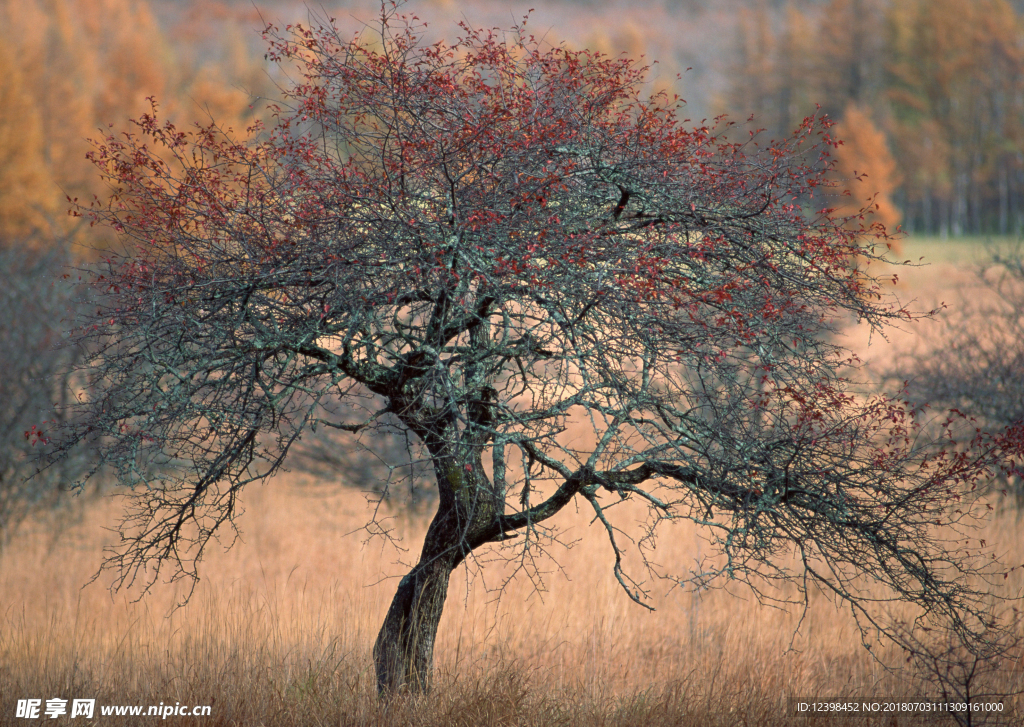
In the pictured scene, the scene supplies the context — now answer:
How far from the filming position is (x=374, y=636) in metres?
7.50

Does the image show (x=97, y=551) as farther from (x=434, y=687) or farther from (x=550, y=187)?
(x=550, y=187)

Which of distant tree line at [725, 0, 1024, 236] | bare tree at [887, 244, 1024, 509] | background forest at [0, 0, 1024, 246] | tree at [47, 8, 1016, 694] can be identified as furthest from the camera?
distant tree line at [725, 0, 1024, 236]

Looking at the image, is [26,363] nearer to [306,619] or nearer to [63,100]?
[306,619]

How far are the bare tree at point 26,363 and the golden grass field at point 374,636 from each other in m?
0.83

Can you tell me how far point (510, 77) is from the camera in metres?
4.30

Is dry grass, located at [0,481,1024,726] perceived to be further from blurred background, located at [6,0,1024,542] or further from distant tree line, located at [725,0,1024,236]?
distant tree line, located at [725,0,1024,236]

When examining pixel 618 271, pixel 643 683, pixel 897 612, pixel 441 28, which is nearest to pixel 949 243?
pixel 897 612

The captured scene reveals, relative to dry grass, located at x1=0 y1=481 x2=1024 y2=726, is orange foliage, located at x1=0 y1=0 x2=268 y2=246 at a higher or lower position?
higher

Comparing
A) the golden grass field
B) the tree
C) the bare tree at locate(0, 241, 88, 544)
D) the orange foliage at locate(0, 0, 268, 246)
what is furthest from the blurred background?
the tree

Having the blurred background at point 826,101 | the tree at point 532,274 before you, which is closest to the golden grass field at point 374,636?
the tree at point 532,274

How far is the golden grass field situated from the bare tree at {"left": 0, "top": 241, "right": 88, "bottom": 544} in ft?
2.73

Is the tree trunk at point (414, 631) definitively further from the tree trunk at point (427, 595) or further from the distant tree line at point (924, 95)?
the distant tree line at point (924, 95)

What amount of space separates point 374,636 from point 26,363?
6.44 meters

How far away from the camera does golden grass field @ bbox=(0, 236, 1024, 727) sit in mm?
5242
